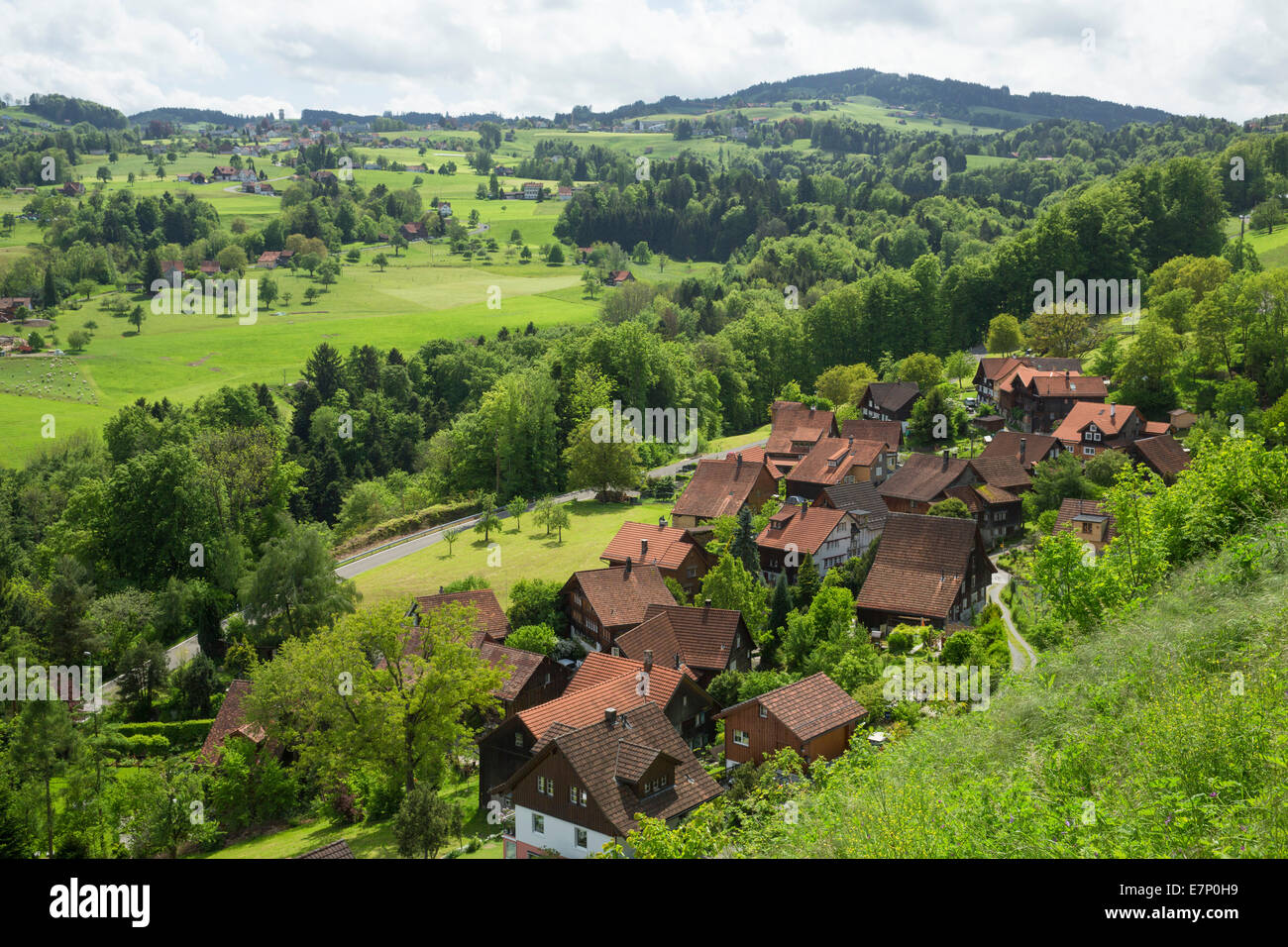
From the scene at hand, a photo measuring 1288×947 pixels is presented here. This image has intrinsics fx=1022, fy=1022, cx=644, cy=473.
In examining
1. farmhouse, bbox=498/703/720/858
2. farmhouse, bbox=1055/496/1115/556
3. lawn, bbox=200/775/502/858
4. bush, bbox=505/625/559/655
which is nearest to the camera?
farmhouse, bbox=498/703/720/858

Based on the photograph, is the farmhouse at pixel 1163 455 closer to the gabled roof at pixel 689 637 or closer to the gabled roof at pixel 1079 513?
the gabled roof at pixel 1079 513

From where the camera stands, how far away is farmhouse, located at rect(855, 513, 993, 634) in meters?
44.7

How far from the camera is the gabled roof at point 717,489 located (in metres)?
62.3

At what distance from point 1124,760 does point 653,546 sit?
4083 cm

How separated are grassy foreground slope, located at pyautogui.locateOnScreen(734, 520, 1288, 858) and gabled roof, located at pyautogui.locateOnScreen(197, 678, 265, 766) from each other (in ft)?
90.9

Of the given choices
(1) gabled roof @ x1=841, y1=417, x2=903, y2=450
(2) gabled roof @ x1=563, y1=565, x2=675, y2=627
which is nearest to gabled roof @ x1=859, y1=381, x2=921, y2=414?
(1) gabled roof @ x1=841, y1=417, x2=903, y2=450

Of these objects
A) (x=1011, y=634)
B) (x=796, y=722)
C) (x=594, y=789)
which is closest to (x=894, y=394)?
(x=1011, y=634)

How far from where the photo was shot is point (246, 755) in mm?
38812

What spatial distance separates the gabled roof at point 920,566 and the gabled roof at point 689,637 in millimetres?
7113

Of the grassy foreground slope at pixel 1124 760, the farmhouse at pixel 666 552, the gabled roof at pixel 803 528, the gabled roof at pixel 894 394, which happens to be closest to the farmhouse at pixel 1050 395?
the gabled roof at pixel 894 394

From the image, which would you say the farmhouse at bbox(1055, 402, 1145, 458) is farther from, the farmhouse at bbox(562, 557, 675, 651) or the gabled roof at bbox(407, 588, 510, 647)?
the gabled roof at bbox(407, 588, 510, 647)

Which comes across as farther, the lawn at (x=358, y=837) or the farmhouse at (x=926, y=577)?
the farmhouse at (x=926, y=577)

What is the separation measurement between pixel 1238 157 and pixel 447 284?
102328 mm

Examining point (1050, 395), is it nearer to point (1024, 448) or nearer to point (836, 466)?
point (1024, 448)
